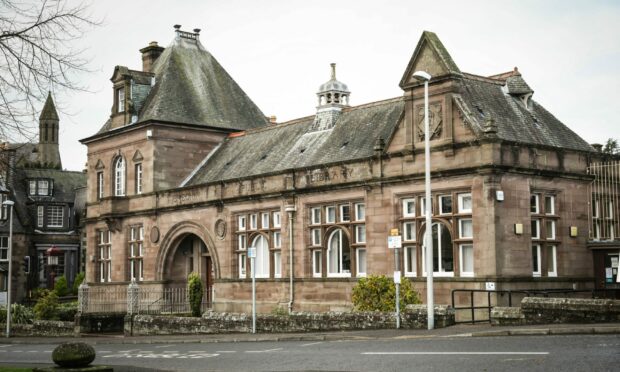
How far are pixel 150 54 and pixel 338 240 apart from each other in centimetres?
2263

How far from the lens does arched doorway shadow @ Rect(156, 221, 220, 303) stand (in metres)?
43.3

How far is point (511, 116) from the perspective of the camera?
1267 inches

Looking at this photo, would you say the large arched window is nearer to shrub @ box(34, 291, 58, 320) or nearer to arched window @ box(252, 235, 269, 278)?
arched window @ box(252, 235, 269, 278)

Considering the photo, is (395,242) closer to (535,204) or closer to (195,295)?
(535,204)

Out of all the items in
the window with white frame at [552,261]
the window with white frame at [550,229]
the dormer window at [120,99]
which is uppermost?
the dormer window at [120,99]

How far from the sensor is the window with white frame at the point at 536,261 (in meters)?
29.8

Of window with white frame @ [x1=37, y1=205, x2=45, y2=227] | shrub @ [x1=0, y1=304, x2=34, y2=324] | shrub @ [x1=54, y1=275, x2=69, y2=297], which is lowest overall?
shrub @ [x1=0, y1=304, x2=34, y2=324]

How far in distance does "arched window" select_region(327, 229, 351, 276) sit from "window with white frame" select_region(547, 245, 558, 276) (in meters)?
7.79

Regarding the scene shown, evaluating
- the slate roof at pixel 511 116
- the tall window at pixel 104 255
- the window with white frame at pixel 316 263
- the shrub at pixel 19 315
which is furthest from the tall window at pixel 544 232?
the tall window at pixel 104 255

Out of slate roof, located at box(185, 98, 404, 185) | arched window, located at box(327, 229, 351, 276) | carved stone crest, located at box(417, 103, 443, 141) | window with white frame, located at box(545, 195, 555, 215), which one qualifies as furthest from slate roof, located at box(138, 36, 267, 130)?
window with white frame, located at box(545, 195, 555, 215)

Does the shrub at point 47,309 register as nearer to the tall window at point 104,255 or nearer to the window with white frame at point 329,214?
the tall window at point 104,255

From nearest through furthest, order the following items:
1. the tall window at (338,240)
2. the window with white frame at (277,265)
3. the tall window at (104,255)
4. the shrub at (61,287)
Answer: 1. the tall window at (338,240)
2. the window with white frame at (277,265)
3. the tall window at (104,255)
4. the shrub at (61,287)

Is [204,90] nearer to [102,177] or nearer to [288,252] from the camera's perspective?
[102,177]

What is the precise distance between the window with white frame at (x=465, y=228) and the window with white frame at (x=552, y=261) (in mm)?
3168
